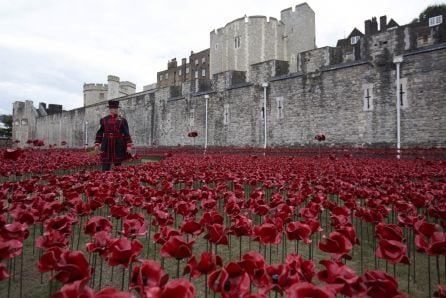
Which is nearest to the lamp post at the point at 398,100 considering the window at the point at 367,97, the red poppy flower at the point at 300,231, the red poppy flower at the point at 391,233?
the window at the point at 367,97

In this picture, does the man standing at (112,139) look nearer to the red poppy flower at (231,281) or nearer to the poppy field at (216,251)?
the poppy field at (216,251)

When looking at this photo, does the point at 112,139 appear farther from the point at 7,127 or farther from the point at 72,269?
the point at 7,127

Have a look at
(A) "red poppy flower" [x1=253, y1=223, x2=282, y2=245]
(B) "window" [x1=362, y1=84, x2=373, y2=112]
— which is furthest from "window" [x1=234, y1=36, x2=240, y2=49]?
(A) "red poppy flower" [x1=253, y1=223, x2=282, y2=245]

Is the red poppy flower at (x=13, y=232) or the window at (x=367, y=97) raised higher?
the window at (x=367, y=97)

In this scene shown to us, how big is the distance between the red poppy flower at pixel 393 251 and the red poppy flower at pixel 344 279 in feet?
1.29

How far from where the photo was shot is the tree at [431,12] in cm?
3897

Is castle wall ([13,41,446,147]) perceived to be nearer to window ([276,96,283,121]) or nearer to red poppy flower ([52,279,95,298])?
window ([276,96,283,121])

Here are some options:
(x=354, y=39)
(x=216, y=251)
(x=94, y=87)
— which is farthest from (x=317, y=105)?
(x=94, y=87)

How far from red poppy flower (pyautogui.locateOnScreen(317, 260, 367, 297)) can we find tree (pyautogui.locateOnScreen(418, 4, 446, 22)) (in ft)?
156

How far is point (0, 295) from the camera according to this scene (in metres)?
2.45

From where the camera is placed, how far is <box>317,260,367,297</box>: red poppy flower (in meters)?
1.22

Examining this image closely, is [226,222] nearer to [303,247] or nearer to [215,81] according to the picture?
[303,247]

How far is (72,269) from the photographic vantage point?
52.4 inches

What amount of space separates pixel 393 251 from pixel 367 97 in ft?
49.7
